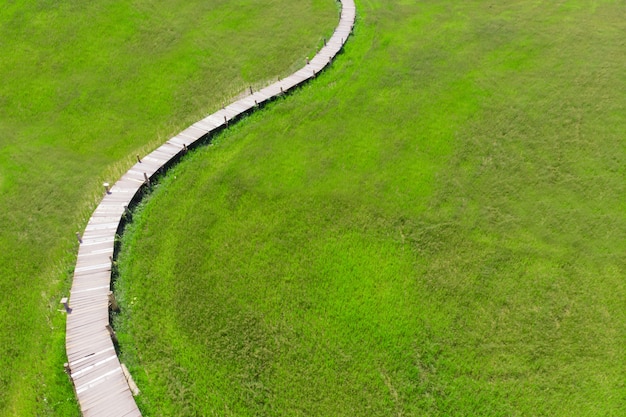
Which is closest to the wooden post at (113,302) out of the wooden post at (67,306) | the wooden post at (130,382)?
the wooden post at (67,306)

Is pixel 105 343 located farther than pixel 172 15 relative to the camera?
No

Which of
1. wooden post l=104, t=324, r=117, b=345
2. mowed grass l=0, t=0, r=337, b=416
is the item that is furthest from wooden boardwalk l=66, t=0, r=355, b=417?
mowed grass l=0, t=0, r=337, b=416

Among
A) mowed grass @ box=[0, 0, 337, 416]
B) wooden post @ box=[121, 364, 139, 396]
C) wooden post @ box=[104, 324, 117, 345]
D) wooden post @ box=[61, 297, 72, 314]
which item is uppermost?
mowed grass @ box=[0, 0, 337, 416]

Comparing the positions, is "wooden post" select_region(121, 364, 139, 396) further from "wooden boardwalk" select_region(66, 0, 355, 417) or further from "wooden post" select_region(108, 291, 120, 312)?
"wooden post" select_region(108, 291, 120, 312)

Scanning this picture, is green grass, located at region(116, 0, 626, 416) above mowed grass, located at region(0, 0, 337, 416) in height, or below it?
below

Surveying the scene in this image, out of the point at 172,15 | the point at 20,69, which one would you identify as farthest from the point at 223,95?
the point at 20,69

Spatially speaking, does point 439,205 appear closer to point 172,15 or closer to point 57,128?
point 57,128

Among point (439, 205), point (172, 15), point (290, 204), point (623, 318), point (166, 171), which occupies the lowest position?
point (623, 318)

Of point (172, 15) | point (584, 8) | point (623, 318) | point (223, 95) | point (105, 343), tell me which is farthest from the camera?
point (584, 8)
